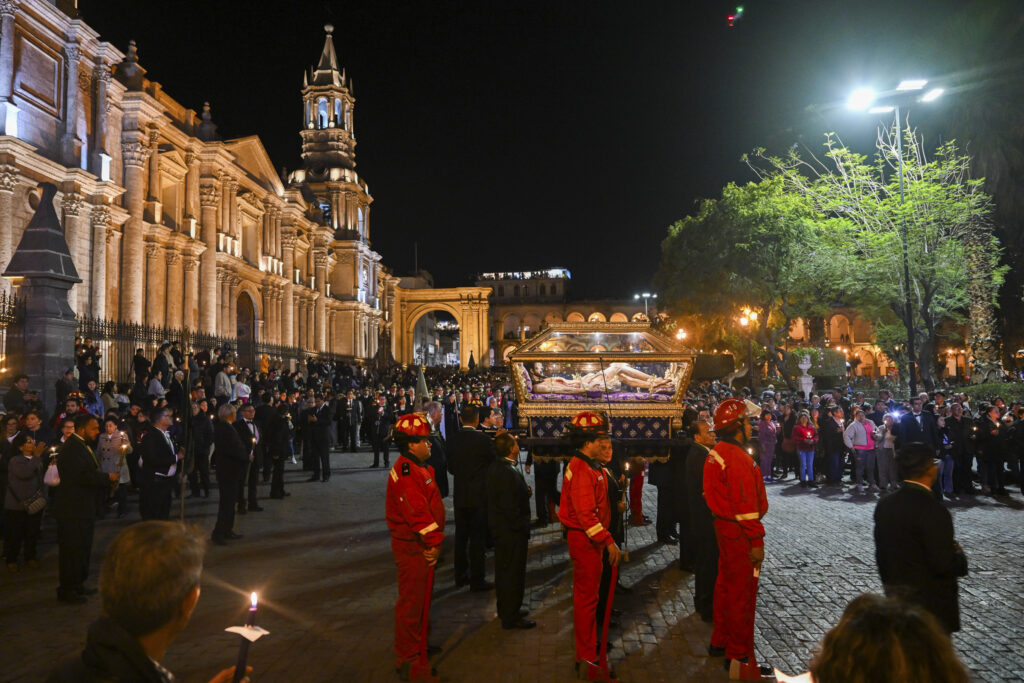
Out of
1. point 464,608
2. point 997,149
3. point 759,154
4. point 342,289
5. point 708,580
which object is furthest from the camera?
point 342,289

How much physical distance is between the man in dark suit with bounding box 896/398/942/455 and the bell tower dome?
50507 millimetres

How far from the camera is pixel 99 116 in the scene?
973 inches

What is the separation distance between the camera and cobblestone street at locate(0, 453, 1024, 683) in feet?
16.3

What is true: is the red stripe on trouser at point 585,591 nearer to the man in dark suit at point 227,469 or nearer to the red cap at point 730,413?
the red cap at point 730,413

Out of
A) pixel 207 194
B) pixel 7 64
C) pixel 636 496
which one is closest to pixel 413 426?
pixel 636 496

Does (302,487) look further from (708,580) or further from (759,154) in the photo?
(759,154)

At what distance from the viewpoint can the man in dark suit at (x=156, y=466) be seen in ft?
29.7

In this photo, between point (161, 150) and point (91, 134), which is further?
point (161, 150)

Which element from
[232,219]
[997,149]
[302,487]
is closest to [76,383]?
[302,487]

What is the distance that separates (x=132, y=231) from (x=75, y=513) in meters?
23.5

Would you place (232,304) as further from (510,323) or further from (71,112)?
(510,323)

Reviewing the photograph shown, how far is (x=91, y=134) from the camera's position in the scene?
24.7 m

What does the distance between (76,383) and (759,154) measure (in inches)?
1099

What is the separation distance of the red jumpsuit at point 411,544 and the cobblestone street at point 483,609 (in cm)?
31
